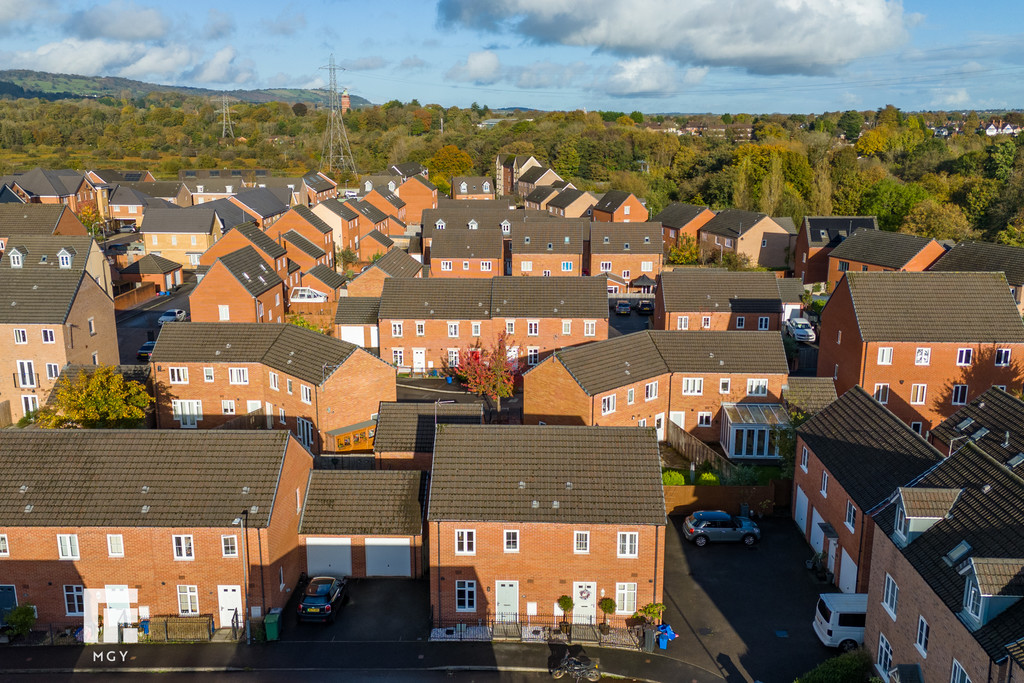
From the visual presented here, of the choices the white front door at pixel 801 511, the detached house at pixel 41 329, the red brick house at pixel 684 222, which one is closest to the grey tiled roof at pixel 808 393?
the white front door at pixel 801 511

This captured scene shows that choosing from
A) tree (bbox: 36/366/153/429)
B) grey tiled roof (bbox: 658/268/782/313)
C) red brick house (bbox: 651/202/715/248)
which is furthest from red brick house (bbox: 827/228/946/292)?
tree (bbox: 36/366/153/429)

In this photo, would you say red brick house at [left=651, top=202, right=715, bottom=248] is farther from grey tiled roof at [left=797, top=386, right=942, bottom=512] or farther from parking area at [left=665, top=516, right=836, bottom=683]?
parking area at [left=665, top=516, right=836, bottom=683]

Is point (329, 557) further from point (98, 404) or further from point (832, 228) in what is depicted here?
point (832, 228)

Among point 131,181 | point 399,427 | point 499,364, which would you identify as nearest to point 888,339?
point 499,364

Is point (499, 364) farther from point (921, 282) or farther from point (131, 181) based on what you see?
point (131, 181)

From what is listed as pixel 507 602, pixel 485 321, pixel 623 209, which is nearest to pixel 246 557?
pixel 507 602
